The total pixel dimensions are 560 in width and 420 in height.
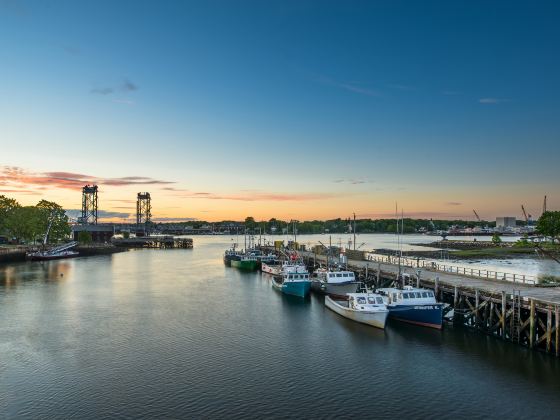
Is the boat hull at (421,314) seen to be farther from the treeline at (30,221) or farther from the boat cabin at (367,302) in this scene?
the treeline at (30,221)

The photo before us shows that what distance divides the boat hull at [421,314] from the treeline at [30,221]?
154245mm

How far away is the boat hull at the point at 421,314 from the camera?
51.6m

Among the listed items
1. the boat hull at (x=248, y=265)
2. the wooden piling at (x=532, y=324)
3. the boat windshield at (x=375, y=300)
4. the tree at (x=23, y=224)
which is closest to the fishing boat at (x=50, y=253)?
the tree at (x=23, y=224)

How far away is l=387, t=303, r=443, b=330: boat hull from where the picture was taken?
51.6m

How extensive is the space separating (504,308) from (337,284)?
30844 millimetres

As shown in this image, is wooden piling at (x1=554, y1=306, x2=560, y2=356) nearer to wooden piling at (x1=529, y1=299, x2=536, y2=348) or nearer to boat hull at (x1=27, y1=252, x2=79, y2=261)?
wooden piling at (x1=529, y1=299, x2=536, y2=348)

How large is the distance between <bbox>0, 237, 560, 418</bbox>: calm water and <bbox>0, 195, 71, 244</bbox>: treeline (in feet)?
371

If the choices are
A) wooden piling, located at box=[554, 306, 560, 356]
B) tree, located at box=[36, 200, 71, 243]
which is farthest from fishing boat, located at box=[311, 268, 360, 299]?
tree, located at box=[36, 200, 71, 243]

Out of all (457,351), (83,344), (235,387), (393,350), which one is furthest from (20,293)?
(457,351)

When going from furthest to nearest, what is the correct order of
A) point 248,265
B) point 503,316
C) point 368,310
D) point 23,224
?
point 23,224 → point 248,265 → point 368,310 → point 503,316

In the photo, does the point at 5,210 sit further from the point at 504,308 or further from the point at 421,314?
the point at 504,308

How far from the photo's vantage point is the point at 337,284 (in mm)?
74000

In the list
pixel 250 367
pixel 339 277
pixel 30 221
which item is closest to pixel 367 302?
pixel 250 367

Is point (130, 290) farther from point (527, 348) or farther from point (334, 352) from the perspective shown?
point (527, 348)
